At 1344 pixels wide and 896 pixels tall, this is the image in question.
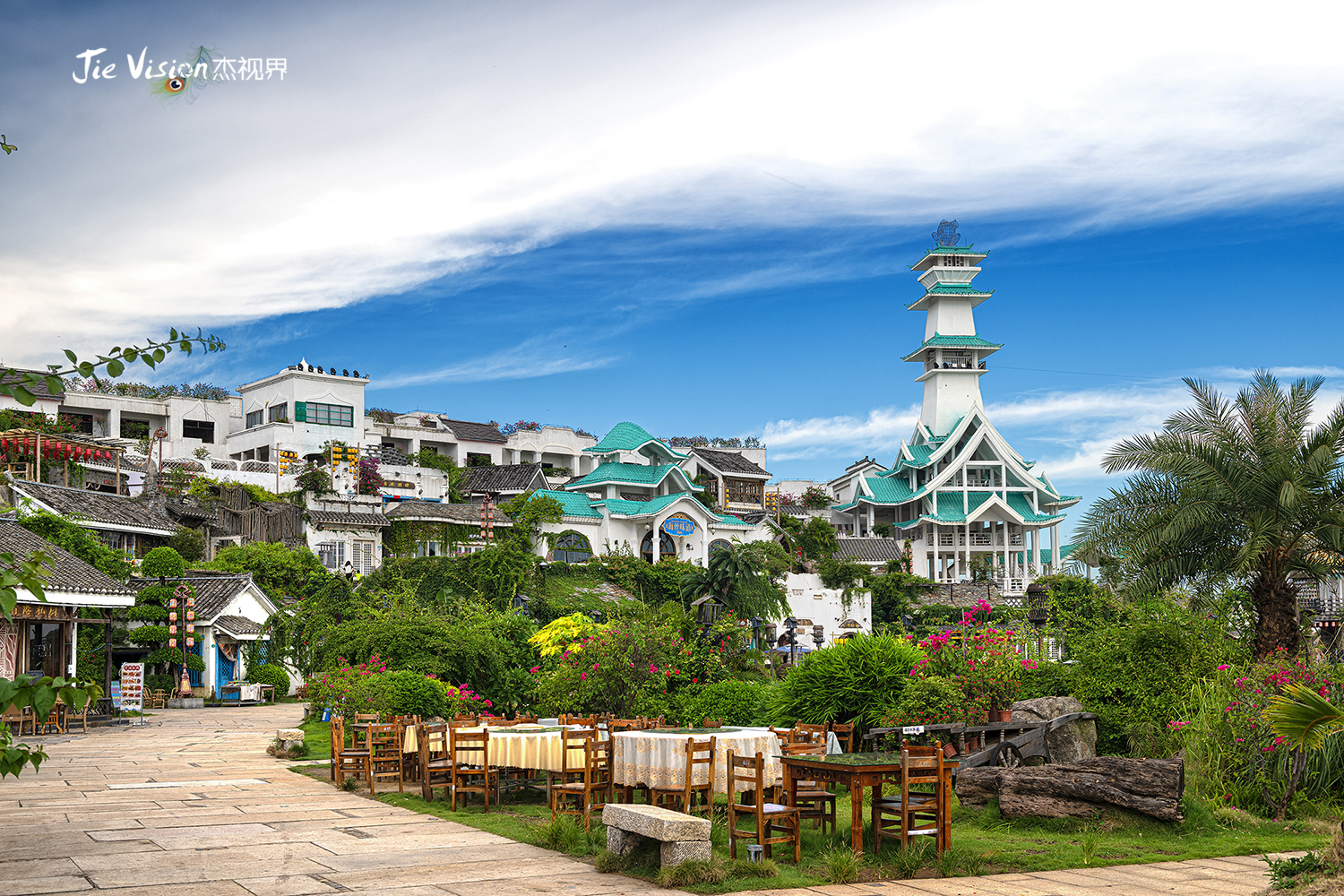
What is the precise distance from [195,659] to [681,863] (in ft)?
99.1

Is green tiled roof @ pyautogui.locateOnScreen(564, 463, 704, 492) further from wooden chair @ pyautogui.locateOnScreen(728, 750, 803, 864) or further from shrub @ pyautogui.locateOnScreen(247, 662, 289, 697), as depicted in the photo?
wooden chair @ pyautogui.locateOnScreen(728, 750, 803, 864)

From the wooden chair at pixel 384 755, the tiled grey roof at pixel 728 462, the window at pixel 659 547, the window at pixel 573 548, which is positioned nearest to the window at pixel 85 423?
the window at pixel 573 548

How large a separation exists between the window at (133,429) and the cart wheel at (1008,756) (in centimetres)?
5438

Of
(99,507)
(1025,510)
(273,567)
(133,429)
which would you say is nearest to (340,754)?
(99,507)

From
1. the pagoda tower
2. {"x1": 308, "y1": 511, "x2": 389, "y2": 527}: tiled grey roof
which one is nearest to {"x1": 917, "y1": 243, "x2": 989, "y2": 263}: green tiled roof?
the pagoda tower

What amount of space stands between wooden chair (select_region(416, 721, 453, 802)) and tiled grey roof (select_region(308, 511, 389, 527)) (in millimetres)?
36113

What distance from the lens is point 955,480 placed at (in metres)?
69.0

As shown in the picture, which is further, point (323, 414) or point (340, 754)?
point (323, 414)

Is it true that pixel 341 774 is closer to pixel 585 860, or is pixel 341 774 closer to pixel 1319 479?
pixel 585 860

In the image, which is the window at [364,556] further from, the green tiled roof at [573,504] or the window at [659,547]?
the window at [659,547]

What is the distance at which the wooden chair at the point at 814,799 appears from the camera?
9641 mm

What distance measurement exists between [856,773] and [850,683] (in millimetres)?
6393

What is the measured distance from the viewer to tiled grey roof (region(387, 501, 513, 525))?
49.5 metres

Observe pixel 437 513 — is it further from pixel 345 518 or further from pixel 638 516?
pixel 638 516
